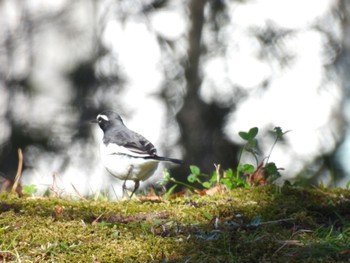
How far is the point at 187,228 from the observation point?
11.2 ft

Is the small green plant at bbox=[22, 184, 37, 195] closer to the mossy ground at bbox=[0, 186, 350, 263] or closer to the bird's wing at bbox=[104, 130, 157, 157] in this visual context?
the mossy ground at bbox=[0, 186, 350, 263]

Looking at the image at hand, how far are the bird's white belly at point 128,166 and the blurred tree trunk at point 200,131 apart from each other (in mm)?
2661

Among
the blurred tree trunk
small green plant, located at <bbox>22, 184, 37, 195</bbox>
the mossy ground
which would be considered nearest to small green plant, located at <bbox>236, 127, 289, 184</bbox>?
the mossy ground

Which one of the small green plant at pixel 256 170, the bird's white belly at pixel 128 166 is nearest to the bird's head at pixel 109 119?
the bird's white belly at pixel 128 166

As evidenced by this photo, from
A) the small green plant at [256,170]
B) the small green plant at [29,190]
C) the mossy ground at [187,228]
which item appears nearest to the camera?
the mossy ground at [187,228]

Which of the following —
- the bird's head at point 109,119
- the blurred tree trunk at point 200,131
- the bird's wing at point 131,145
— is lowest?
the blurred tree trunk at point 200,131

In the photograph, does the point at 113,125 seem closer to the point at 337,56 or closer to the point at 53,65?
the point at 53,65

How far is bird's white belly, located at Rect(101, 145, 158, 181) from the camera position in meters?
5.47

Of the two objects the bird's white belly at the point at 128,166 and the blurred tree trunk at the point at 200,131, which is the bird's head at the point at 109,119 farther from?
the blurred tree trunk at the point at 200,131

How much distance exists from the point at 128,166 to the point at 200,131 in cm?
311

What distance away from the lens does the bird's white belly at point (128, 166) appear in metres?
5.47

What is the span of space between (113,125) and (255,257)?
3.42m

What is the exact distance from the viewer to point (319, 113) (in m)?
8.39

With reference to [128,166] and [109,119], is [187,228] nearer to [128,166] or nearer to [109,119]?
[128,166]
